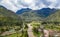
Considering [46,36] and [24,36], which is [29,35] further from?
[46,36]

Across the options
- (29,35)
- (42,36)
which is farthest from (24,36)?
(42,36)

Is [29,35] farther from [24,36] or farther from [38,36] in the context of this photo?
[38,36]

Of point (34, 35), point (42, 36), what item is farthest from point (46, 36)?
point (34, 35)

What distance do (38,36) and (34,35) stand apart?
Answer: 16.4 ft

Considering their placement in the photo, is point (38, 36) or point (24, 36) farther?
point (24, 36)

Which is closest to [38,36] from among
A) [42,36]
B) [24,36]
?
[42,36]

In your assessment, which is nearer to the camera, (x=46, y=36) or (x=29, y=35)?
(x=46, y=36)

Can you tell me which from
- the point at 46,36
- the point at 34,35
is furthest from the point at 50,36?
the point at 34,35

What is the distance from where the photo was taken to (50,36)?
75.1m

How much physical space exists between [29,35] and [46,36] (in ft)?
39.9

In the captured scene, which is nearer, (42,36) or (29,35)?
(42,36)

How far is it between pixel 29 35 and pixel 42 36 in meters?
10.8

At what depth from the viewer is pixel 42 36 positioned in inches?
2926

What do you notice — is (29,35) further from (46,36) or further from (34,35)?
(46,36)
